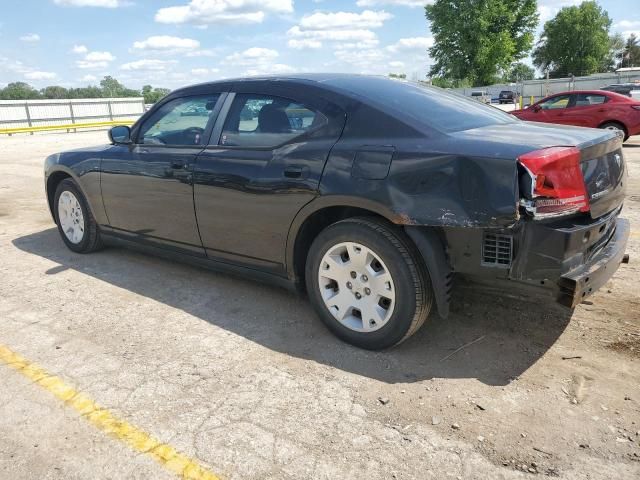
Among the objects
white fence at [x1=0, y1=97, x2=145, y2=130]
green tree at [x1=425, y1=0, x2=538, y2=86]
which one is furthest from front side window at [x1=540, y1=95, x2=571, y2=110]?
green tree at [x1=425, y1=0, x2=538, y2=86]

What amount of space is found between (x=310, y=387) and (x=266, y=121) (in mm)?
1792

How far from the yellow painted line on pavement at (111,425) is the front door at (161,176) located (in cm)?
144

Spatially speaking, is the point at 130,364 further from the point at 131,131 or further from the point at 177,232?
the point at 131,131

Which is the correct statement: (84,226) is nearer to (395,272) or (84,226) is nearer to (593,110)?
(395,272)

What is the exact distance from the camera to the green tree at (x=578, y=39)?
81.8 meters

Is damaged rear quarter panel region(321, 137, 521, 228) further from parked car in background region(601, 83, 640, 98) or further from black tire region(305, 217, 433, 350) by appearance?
parked car in background region(601, 83, 640, 98)

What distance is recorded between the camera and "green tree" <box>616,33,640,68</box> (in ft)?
Result: 344

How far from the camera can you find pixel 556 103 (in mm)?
13867

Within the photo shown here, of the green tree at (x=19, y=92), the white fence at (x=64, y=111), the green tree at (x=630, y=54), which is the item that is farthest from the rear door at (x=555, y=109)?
the green tree at (x=630, y=54)

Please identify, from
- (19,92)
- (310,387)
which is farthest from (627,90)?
(19,92)

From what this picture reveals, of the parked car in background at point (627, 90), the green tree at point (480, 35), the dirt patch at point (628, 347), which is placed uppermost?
the green tree at point (480, 35)

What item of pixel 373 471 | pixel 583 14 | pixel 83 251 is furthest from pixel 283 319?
pixel 583 14

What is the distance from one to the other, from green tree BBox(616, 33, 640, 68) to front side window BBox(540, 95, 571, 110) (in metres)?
109

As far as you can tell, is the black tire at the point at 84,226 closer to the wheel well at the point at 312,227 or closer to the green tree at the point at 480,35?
the wheel well at the point at 312,227
